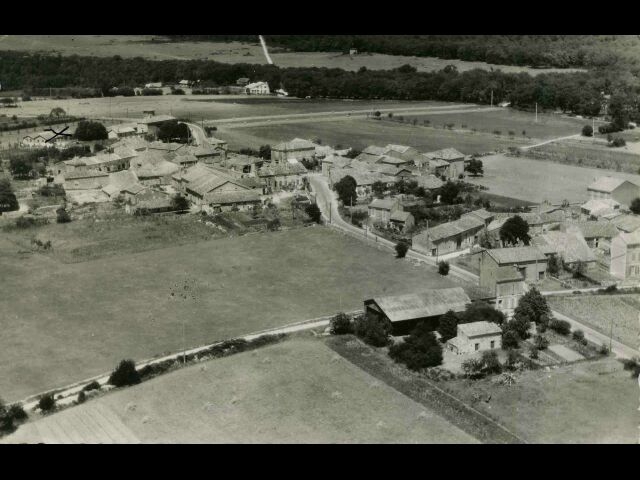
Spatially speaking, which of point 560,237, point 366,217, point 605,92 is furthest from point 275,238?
point 605,92

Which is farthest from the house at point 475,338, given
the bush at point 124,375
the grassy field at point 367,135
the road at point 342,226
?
the grassy field at point 367,135

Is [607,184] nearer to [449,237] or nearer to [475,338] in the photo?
[449,237]

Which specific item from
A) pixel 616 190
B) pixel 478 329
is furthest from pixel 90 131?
pixel 478 329

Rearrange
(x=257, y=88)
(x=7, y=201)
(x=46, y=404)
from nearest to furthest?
(x=46, y=404), (x=7, y=201), (x=257, y=88)

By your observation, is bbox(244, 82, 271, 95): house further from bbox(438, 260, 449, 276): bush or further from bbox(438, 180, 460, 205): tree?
bbox(438, 260, 449, 276): bush

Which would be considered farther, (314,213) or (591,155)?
(591,155)

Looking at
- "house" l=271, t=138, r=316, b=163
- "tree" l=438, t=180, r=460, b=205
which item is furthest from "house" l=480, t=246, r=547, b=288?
"house" l=271, t=138, r=316, b=163

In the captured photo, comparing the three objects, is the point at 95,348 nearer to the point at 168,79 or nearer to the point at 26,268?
the point at 26,268
